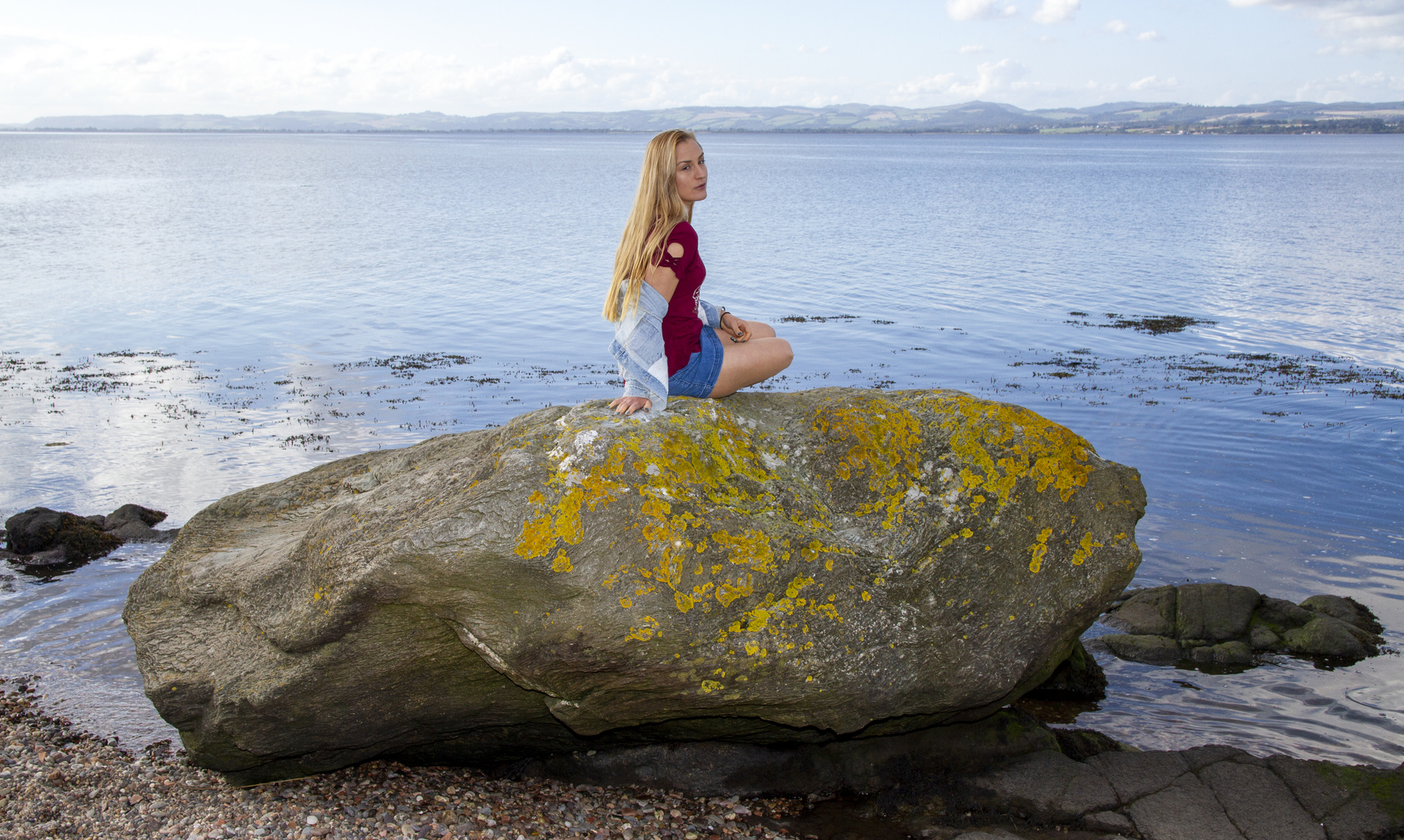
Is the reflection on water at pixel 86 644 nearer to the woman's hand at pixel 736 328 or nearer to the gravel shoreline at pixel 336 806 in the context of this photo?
the gravel shoreline at pixel 336 806

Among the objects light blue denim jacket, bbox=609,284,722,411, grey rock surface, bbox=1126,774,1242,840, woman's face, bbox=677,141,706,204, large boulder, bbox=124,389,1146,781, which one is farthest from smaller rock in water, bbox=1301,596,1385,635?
woman's face, bbox=677,141,706,204

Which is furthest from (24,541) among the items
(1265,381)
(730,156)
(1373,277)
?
(730,156)

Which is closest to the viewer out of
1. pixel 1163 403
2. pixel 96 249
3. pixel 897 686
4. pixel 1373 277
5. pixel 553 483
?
pixel 553 483

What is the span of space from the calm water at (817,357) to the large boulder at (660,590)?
2859 millimetres

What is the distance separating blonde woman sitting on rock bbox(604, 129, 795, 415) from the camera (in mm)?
7246

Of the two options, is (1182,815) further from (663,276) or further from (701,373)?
(663,276)

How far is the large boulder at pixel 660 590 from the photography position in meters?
6.59

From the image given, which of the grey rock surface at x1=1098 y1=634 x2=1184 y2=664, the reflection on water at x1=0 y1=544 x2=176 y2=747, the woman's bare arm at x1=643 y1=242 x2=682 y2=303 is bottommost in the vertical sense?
the grey rock surface at x1=1098 y1=634 x2=1184 y2=664

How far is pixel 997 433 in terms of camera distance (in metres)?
7.86

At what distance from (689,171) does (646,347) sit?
144 centimetres

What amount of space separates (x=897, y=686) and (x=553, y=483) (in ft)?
10.2

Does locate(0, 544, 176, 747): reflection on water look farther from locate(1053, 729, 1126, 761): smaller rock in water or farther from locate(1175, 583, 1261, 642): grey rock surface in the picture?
locate(1175, 583, 1261, 642): grey rock surface

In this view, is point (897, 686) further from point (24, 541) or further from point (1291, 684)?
point (24, 541)

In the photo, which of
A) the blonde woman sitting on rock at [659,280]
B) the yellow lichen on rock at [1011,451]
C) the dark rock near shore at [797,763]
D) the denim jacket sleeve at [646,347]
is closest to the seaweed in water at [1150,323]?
the yellow lichen on rock at [1011,451]
